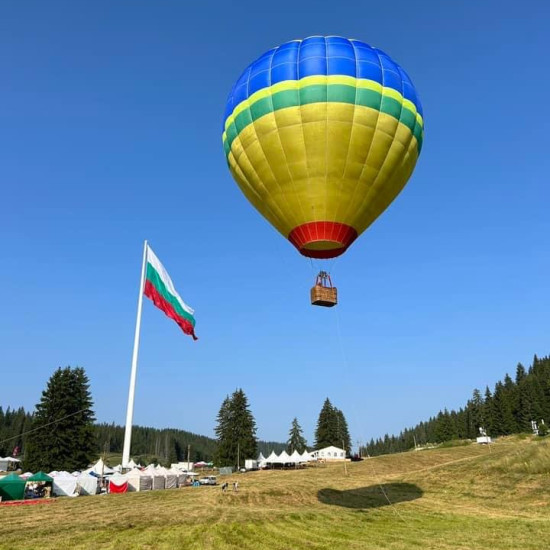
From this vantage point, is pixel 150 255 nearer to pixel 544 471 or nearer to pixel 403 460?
pixel 544 471

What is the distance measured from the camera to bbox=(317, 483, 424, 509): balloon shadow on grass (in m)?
28.2

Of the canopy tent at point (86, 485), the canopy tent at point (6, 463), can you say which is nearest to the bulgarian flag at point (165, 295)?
the canopy tent at point (86, 485)

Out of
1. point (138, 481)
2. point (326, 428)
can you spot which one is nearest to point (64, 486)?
point (138, 481)

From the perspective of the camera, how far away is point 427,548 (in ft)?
49.6

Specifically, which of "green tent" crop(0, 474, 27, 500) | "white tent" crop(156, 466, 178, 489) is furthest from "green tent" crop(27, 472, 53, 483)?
"white tent" crop(156, 466, 178, 489)

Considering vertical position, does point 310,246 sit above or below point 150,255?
below

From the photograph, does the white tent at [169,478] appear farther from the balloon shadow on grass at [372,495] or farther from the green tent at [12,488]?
the balloon shadow on grass at [372,495]

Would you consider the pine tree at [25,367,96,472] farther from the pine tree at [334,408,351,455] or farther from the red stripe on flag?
the pine tree at [334,408,351,455]

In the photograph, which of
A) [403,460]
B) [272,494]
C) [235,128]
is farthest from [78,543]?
[403,460]

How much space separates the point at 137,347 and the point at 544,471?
28.6 m

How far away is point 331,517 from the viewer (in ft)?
71.8

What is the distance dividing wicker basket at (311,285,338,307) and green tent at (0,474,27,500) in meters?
27.8

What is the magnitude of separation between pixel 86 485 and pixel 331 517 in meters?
25.7

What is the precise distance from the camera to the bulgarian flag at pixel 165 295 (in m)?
32.8
